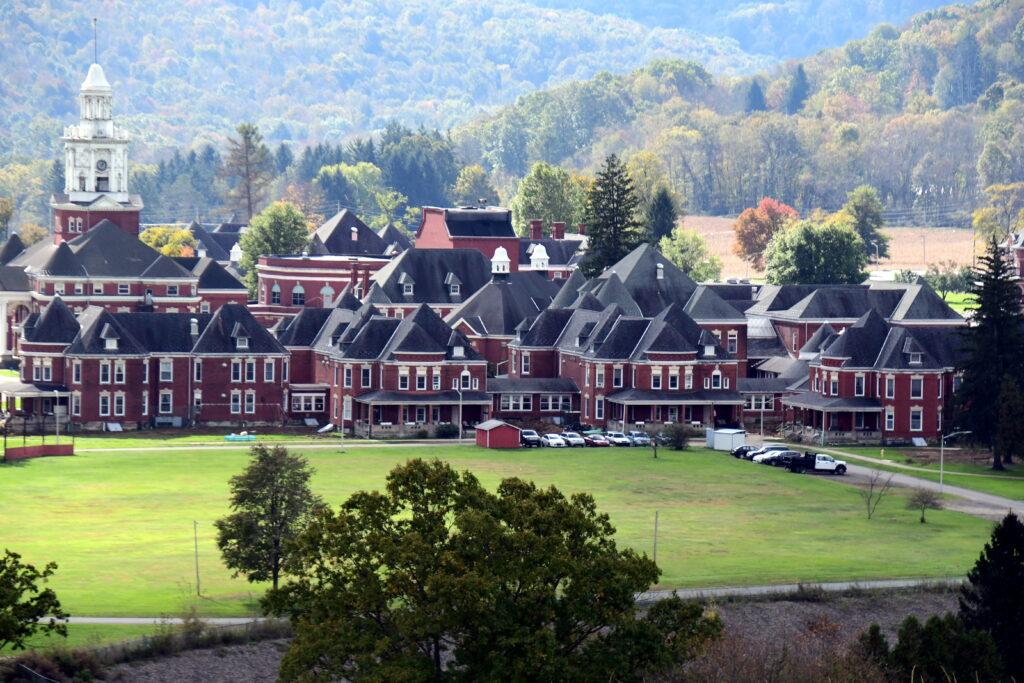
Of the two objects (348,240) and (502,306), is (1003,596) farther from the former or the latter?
(348,240)

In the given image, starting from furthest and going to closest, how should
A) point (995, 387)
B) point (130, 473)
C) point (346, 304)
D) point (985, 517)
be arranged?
point (346, 304)
point (995, 387)
point (130, 473)
point (985, 517)

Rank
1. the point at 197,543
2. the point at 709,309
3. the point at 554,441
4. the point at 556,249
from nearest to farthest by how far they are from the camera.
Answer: the point at 197,543
the point at 554,441
the point at 709,309
the point at 556,249

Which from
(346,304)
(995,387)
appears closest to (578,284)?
(346,304)

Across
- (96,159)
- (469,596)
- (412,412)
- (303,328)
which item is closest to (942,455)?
(412,412)

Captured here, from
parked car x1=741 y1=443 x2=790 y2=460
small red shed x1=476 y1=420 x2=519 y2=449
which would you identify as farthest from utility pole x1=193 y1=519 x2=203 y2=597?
parked car x1=741 y1=443 x2=790 y2=460

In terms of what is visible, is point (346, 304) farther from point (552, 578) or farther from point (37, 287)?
point (552, 578)
